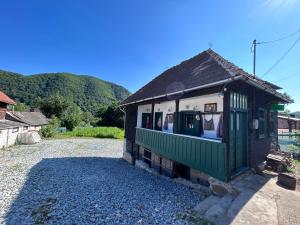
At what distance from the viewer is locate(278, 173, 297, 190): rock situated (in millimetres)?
5966

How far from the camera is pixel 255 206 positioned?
462 cm

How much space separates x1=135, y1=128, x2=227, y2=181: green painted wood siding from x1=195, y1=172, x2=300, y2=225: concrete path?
76 cm

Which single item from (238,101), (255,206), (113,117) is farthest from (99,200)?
(113,117)

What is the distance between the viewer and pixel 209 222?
4305mm

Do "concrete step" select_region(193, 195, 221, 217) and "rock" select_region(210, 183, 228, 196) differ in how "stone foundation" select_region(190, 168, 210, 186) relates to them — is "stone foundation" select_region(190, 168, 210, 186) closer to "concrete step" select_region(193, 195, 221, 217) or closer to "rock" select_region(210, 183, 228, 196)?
A: "rock" select_region(210, 183, 228, 196)

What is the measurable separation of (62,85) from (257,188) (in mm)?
87593

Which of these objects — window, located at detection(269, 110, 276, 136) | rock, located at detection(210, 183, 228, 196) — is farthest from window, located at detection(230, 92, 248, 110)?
window, located at detection(269, 110, 276, 136)

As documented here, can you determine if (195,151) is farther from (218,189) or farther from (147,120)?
(147,120)

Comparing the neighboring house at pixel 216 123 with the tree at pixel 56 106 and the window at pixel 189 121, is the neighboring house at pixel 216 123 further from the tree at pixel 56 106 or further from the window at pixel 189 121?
the tree at pixel 56 106

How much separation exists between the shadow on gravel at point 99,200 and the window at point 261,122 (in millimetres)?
4168

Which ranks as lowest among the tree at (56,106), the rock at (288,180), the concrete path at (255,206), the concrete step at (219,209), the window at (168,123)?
the concrete step at (219,209)

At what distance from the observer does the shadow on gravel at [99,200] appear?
17.5ft

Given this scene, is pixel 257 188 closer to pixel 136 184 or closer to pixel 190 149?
pixel 190 149

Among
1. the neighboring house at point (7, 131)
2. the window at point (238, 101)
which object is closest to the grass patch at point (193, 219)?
the window at point (238, 101)
